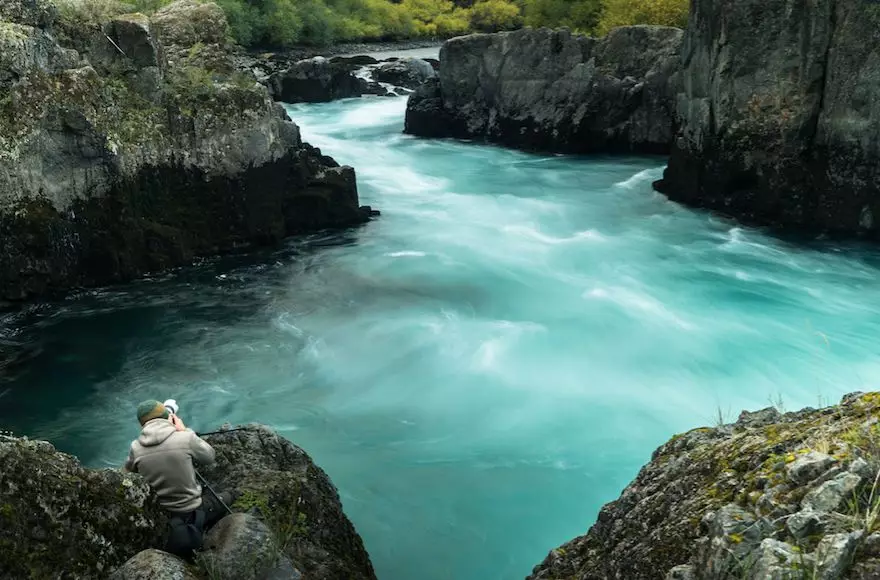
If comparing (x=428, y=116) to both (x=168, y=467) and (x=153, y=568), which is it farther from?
(x=153, y=568)

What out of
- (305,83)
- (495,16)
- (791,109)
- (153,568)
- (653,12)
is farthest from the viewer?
(495,16)

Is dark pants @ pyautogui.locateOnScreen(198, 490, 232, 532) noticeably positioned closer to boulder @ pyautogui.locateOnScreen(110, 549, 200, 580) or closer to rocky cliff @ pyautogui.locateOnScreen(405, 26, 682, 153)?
boulder @ pyautogui.locateOnScreen(110, 549, 200, 580)

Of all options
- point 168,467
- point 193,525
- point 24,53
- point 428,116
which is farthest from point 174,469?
point 428,116

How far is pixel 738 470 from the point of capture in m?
4.16

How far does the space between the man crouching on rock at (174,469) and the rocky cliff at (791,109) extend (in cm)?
1448

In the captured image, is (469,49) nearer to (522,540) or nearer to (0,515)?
(522,540)

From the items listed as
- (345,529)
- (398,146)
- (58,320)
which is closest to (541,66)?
(398,146)

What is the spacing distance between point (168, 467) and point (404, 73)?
113 feet

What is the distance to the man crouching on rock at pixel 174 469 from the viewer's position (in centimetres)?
491

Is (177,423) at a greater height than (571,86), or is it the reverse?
(571,86)

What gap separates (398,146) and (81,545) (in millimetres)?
22508

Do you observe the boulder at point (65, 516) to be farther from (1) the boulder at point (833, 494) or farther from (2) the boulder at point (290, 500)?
(1) the boulder at point (833, 494)

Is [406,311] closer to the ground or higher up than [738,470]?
closer to the ground

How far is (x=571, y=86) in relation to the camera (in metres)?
24.3
